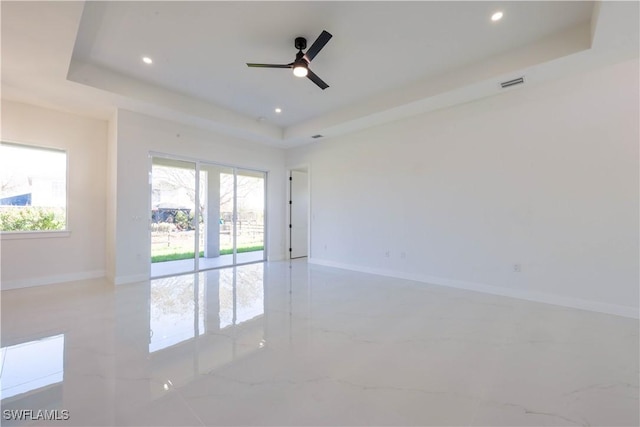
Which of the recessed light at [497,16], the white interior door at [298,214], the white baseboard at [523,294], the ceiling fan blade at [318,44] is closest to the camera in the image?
the ceiling fan blade at [318,44]

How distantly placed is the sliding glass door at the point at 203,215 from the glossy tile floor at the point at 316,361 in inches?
66.9

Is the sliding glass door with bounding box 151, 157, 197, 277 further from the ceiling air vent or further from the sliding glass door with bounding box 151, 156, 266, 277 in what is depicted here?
the ceiling air vent

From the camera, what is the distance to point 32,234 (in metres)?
4.45

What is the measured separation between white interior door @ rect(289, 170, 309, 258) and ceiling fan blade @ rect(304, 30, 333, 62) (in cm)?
441

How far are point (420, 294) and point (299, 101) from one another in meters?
3.73

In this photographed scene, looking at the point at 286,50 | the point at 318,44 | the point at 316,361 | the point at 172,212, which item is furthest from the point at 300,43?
the point at 172,212

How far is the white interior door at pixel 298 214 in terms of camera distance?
730 cm

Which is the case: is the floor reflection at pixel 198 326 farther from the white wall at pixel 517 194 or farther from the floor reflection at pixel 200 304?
the white wall at pixel 517 194

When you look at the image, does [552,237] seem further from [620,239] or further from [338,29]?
[338,29]

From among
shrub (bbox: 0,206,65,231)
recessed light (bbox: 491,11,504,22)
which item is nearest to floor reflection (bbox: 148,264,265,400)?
shrub (bbox: 0,206,65,231)

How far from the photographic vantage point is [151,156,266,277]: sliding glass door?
5.17 m

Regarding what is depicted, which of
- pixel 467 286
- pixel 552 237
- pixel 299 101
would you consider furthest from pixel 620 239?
pixel 299 101

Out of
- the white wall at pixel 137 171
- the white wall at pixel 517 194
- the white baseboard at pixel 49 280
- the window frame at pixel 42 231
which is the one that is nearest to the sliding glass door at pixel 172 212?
the white wall at pixel 137 171

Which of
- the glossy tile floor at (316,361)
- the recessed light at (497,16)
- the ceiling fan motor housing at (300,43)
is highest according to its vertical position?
the recessed light at (497,16)
